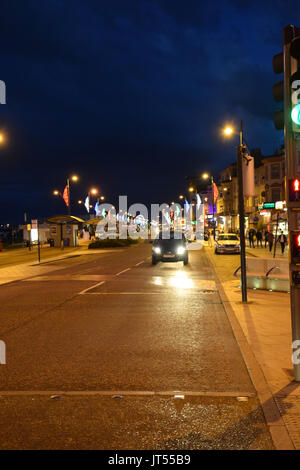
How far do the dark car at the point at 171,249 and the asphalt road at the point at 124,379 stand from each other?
12903 millimetres

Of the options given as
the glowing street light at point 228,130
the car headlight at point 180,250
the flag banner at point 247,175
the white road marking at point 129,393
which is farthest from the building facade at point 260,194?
the white road marking at point 129,393

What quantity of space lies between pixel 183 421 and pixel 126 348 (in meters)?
3.20

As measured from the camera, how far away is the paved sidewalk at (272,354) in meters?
4.62

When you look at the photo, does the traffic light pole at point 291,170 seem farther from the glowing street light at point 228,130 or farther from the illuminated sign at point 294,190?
the glowing street light at point 228,130

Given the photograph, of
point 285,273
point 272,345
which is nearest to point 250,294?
point 285,273

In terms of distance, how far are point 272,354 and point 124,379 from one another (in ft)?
8.20

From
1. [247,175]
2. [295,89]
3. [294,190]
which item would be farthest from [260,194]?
[294,190]

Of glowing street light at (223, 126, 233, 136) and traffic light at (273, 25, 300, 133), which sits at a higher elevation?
glowing street light at (223, 126, 233, 136)

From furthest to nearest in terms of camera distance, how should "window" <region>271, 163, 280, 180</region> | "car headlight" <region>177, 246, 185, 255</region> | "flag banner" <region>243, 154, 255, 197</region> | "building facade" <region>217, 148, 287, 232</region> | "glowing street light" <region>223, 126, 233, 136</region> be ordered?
"window" <region>271, 163, 280, 180</region> → "building facade" <region>217, 148, 287, 232</region> → "car headlight" <region>177, 246, 185, 255</region> → "glowing street light" <region>223, 126, 233, 136</region> → "flag banner" <region>243, 154, 255, 197</region>

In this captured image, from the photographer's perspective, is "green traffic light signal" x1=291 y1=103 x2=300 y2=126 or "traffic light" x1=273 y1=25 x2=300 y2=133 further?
"traffic light" x1=273 y1=25 x2=300 y2=133

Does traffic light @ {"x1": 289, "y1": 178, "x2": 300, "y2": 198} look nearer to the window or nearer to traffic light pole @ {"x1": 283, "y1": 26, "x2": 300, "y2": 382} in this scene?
traffic light pole @ {"x1": 283, "y1": 26, "x2": 300, "y2": 382}

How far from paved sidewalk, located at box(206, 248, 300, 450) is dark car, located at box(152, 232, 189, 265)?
11716 millimetres

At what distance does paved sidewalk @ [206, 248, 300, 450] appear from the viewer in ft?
15.1

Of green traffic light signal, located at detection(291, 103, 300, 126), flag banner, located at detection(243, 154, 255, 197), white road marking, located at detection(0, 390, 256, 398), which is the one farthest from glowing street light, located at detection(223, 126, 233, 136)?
white road marking, located at detection(0, 390, 256, 398)
